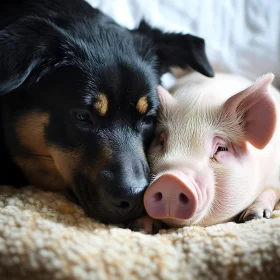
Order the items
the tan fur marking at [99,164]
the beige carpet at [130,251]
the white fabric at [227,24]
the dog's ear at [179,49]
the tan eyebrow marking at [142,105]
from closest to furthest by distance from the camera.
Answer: the beige carpet at [130,251] < the tan fur marking at [99,164] < the tan eyebrow marking at [142,105] < the dog's ear at [179,49] < the white fabric at [227,24]

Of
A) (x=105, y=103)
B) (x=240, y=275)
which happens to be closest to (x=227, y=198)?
(x=240, y=275)

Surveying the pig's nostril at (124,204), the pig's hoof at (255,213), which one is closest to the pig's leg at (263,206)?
the pig's hoof at (255,213)

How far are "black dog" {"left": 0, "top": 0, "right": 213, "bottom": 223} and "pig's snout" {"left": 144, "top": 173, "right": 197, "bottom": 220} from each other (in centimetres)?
4

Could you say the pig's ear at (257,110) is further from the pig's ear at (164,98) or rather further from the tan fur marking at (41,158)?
the tan fur marking at (41,158)

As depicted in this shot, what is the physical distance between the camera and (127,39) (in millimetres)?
1451

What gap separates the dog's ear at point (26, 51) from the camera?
3.99ft

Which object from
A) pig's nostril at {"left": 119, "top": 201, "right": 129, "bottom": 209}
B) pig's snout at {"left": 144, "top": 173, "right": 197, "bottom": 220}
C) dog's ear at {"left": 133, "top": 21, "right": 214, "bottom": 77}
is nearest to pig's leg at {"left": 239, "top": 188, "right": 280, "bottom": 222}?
pig's snout at {"left": 144, "top": 173, "right": 197, "bottom": 220}

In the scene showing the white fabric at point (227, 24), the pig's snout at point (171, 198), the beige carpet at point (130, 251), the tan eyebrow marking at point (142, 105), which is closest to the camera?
the beige carpet at point (130, 251)

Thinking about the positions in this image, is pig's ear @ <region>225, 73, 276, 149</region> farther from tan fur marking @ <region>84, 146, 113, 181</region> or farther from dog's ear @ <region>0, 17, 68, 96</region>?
dog's ear @ <region>0, 17, 68, 96</region>

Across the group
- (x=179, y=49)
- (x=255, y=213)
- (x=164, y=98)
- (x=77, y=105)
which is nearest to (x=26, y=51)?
(x=77, y=105)

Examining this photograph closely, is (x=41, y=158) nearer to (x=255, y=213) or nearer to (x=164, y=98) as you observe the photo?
(x=164, y=98)

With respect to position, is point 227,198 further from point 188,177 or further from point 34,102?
point 34,102

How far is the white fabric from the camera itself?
2080 millimetres

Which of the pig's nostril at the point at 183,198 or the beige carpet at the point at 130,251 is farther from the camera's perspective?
the pig's nostril at the point at 183,198
